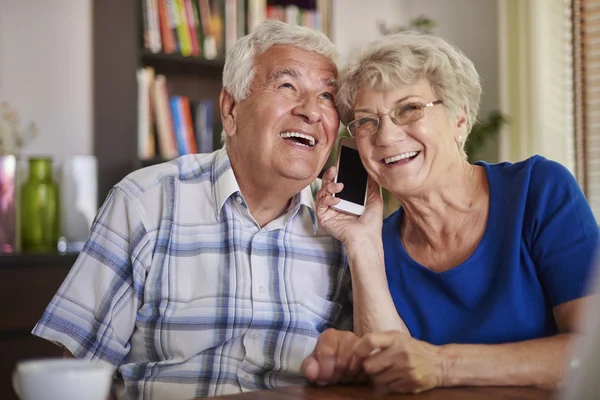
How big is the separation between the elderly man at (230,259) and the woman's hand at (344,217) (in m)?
0.06

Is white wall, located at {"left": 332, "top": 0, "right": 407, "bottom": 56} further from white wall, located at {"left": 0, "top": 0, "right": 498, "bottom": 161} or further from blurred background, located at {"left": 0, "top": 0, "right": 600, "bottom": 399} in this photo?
white wall, located at {"left": 0, "top": 0, "right": 498, "bottom": 161}

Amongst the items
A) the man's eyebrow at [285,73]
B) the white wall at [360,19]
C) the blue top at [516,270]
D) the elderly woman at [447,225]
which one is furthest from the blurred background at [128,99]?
the blue top at [516,270]

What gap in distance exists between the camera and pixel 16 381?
28.5 inches

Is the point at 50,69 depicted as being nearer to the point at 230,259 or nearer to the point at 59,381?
the point at 230,259

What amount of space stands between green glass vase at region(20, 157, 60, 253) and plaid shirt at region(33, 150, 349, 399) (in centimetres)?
119

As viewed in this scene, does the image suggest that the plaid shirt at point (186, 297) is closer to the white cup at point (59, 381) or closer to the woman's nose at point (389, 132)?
the woman's nose at point (389, 132)

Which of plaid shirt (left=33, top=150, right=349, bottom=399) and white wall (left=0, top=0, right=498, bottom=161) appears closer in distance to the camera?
plaid shirt (left=33, top=150, right=349, bottom=399)

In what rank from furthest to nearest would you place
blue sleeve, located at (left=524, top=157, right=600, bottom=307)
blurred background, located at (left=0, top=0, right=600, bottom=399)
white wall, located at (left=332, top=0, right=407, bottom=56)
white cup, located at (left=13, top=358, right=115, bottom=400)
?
white wall, located at (left=332, top=0, right=407, bottom=56) → blurred background, located at (left=0, top=0, right=600, bottom=399) → blue sleeve, located at (left=524, top=157, right=600, bottom=307) → white cup, located at (left=13, top=358, right=115, bottom=400)

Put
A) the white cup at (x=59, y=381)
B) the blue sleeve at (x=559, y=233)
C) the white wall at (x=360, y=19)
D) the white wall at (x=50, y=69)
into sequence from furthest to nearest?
the white wall at (x=360, y=19)
the white wall at (x=50, y=69)
the blue sleeve at (x=559, y=233)
the white cup at (x=59, y=381)

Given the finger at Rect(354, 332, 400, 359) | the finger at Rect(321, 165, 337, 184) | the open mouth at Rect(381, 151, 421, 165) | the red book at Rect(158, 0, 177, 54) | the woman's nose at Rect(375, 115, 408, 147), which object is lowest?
the finger at Rect(354, 332, 400, 359)

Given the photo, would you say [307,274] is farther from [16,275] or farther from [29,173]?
[29,173]

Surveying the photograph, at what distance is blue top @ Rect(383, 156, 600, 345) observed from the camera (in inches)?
52.9

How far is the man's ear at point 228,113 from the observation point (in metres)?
1.87

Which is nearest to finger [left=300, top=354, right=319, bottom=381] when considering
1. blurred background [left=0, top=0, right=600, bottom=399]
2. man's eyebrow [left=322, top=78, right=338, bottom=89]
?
man's eyebrow [left=322, top=78, right=338, bottom=89]
